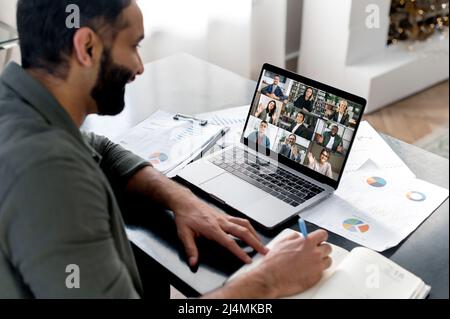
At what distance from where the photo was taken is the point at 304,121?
128 cm

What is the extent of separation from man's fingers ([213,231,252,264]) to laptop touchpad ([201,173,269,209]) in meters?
0.12

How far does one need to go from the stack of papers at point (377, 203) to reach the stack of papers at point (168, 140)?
1.15 feet

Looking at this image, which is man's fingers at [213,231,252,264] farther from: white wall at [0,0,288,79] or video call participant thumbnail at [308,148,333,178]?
white wall at [0,0,288,79]

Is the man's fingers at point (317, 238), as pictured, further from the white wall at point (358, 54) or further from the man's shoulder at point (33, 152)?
the white wall at point (358, 54)

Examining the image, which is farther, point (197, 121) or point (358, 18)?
point (358, 18)

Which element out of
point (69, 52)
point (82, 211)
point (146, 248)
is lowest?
point (146, 248)

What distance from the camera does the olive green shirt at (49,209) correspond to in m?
0.77

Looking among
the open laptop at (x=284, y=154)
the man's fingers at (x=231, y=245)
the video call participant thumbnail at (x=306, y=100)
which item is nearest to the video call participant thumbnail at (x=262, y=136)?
the open laptop at (x=284, y=154)

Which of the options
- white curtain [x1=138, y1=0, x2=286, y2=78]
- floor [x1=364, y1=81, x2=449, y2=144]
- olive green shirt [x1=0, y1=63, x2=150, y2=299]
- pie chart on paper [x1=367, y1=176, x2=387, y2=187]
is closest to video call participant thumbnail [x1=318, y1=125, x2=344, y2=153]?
pie chart on paper [x1=367, y1=176, x2=387, y2=187]

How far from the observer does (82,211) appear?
80cm

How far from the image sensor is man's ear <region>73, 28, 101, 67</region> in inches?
35.6

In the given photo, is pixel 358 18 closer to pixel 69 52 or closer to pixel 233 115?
pixel 233 115
